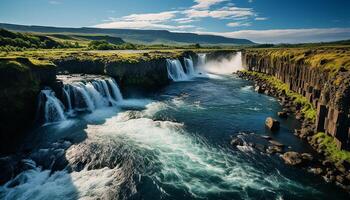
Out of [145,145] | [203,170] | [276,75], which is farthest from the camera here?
[276,75]

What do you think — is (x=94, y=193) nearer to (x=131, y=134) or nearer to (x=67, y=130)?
(x=131, y=134)

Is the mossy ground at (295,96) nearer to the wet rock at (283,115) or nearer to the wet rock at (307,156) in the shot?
the wet rock at (283,115)

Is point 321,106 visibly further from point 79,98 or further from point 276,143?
point 79,98

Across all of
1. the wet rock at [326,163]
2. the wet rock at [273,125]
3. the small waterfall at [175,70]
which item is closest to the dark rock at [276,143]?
the wet rock at [273,125]

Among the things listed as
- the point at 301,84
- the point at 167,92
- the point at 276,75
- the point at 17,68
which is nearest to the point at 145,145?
the point at 17,68

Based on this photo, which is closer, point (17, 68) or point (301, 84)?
point (17, 68)

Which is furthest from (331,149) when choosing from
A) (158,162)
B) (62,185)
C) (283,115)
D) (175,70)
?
(175,70)

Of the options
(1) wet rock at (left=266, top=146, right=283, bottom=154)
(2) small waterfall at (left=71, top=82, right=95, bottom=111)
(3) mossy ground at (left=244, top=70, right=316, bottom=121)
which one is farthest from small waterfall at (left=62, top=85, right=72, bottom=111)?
(3) mossy ground at (left=244, top=70, right=316, bottom=121)
